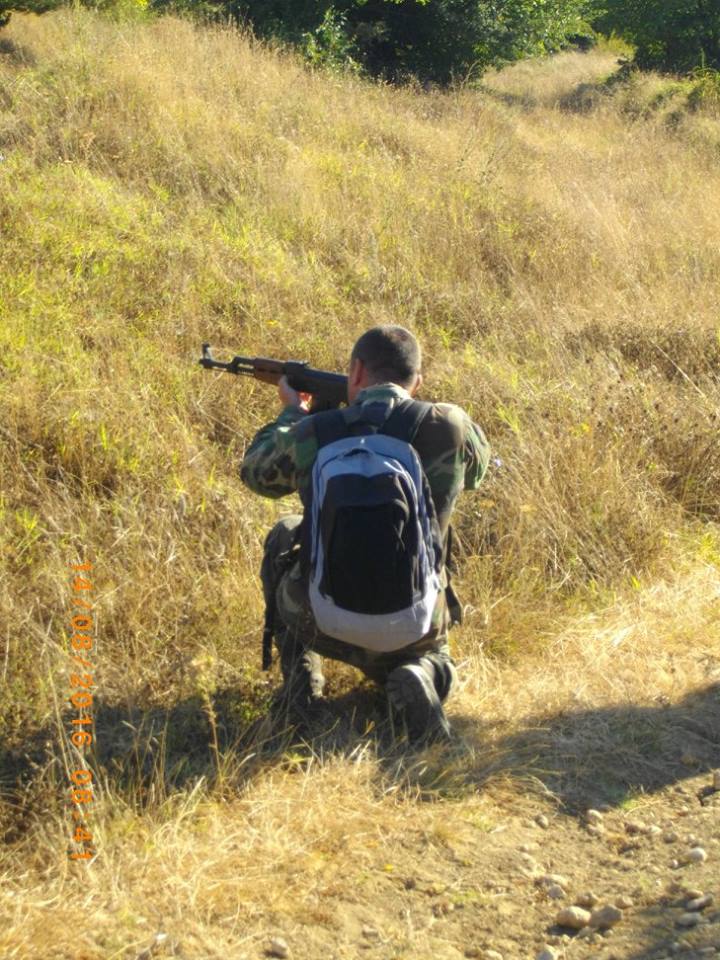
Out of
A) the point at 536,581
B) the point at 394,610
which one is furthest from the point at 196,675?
the point at 536,581

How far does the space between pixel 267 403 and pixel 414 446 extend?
8.41 feet

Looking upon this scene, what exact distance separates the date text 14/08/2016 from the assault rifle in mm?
971

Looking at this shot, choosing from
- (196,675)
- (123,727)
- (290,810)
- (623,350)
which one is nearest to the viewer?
(290,810)

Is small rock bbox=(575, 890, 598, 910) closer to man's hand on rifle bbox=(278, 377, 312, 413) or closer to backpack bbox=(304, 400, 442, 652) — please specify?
backpack bbox=(304, 400, 442, 652)

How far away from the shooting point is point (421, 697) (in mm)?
3646

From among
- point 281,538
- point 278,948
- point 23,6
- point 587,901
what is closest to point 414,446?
point 281,538

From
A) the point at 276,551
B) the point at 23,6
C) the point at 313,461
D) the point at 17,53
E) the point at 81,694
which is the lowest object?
the point at 81,694

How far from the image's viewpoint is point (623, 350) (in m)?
7.29

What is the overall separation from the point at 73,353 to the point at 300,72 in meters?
6.60

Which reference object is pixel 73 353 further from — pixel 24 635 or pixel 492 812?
pixel 492 812

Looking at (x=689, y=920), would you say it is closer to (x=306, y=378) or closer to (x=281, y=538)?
(x=281, y=538)

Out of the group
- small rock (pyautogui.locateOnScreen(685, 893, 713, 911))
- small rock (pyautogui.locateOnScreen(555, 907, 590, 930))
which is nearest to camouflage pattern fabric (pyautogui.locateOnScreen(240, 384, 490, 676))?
small rock (pyautogui.locateOnScreen(555, 907, 590, 930))

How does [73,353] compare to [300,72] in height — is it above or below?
below

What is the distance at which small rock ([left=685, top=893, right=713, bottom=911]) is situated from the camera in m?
3.08
